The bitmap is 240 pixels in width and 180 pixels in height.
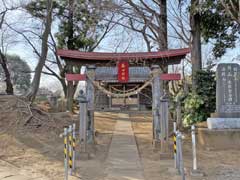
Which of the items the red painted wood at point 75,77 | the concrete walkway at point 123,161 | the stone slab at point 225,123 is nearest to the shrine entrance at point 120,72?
the red painted wood at point 75,77

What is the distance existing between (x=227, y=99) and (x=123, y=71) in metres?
4.02

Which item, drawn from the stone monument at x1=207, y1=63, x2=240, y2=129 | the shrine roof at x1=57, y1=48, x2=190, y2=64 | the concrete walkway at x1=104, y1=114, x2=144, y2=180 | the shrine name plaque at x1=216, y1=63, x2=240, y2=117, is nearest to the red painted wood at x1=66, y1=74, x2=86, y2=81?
the shrine roof at x1=57, y1=48, x2=190, y2=64

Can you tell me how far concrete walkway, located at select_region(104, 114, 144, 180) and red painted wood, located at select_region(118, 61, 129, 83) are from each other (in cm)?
257

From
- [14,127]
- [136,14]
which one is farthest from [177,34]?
[14,127]

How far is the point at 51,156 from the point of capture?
33.9 feet

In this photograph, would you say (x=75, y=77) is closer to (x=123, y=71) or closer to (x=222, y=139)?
(x=123, y=71)

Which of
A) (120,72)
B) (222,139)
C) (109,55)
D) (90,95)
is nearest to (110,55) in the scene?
(109,55)

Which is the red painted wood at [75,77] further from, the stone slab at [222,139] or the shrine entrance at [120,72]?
the stone slab at [222,139]

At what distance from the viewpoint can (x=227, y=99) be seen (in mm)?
11703

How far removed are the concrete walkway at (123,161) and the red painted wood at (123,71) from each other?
2.57 meters

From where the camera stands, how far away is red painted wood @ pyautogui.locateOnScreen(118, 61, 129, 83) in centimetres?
1170

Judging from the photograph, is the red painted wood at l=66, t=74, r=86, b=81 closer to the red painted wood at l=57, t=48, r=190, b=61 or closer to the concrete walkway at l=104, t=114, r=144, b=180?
the red painted wood at l=57, t=48, r=190, b=61

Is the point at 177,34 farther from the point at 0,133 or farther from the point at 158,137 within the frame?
the point at 0,133

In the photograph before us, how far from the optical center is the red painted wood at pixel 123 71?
11695mm
